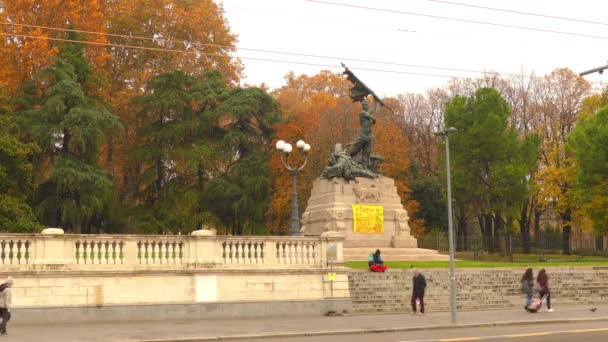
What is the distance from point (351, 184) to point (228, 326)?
17.5m

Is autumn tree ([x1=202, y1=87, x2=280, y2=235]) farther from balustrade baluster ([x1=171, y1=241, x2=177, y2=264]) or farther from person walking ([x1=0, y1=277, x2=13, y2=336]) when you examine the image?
person walking ([x1=0, y1=277, x2=13, y2=336])

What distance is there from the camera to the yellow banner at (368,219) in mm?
38156

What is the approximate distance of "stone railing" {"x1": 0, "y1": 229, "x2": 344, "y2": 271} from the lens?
22.7 meters

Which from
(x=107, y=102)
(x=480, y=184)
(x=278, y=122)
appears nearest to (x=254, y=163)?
(x=278, y=122)

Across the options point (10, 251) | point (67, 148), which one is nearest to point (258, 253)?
point (10, 251)

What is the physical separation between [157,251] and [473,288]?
13617 millimetres

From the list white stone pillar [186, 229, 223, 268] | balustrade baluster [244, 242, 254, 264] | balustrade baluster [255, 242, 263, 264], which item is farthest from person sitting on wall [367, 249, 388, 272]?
white stone pillar [186, 229, 223, 268]

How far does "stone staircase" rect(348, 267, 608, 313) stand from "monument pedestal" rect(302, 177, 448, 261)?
505 cm

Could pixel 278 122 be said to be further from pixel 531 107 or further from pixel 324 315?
pixel 324 315

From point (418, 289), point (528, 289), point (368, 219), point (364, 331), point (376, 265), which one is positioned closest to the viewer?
point (364, 331)

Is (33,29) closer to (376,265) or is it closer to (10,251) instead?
(376,265)

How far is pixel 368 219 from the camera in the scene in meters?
38.4

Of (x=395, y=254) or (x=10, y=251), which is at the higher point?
(x=10, y=251)

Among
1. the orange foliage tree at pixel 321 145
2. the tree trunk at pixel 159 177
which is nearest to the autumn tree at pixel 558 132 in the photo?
the orange foliage tree at pixel 321 145
